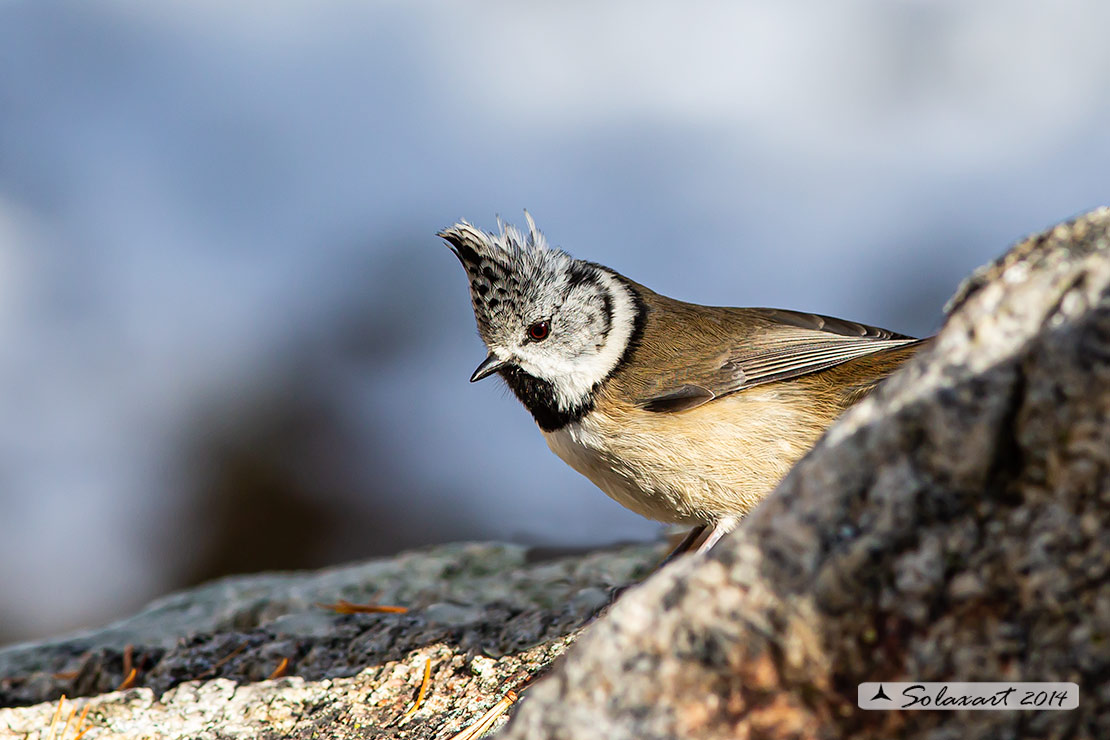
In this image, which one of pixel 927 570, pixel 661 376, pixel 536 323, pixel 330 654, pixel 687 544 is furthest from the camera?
pixel 687 544

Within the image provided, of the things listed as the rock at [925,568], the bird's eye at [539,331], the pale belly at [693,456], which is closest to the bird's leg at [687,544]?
the pale belly at [693,456]

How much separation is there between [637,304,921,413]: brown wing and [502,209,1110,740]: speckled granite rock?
7.33 ft

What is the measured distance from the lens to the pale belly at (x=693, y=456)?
3.31m

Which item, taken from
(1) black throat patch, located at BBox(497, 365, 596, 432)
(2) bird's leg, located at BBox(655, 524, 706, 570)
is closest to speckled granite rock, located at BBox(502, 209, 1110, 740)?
(1) black throat patch, located at BBox(497, 365, 596, 432)

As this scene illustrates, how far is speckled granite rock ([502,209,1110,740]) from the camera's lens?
114cm

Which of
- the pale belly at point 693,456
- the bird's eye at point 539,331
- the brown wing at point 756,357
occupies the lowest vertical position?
the pale belly at point 693,456

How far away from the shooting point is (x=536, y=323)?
145 inches

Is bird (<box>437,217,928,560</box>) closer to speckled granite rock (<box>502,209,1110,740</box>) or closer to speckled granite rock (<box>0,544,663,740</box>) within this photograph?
speckled granite rock (<box>0,544,663,740</box>)

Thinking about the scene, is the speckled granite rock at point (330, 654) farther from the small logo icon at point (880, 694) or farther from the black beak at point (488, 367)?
the small logo icon at point (880, 694)

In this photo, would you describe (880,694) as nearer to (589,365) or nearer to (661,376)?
(661,376)

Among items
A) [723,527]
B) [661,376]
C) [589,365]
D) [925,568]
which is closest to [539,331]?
[589,365]

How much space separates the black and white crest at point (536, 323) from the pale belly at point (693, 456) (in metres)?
0.20

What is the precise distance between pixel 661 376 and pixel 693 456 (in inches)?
15.3

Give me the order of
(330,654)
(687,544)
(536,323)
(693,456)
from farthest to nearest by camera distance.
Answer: (687,544) < (536,323) < (693,456) < (330,654)
